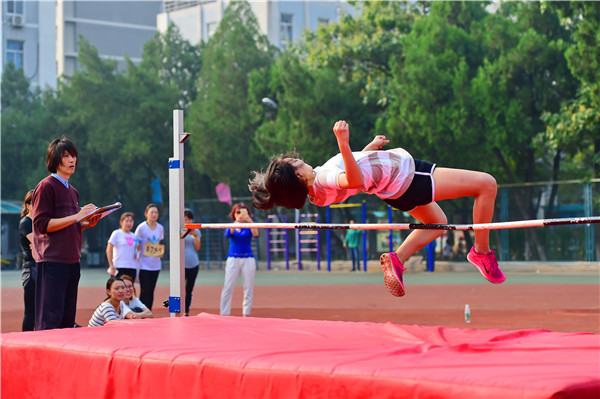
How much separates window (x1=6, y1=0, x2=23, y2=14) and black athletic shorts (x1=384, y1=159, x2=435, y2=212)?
50.8 meters

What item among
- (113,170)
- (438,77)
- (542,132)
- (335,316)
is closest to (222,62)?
(113,170)

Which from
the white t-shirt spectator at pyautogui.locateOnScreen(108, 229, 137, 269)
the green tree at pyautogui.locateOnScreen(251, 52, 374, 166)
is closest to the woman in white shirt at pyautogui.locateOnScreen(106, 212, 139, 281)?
the white t-shirt spectator at pyautogui.locateOnScreen(108, 229, 137, 269)

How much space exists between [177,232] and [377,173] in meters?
2.25

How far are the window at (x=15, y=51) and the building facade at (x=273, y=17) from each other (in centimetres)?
1014

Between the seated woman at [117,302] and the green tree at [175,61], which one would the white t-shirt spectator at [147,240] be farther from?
the green tree at [175,61]

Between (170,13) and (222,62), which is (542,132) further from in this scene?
(170,13)

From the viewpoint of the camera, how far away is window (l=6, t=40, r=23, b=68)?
50.3 metres

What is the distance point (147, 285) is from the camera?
10.2 meters

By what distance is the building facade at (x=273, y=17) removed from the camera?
4803 cm

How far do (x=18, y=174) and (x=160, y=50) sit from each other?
8.52 m

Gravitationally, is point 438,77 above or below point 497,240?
above

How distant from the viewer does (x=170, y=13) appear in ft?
174

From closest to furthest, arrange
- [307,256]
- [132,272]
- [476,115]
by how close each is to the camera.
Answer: [132,272] → [476,115] → [307,256]

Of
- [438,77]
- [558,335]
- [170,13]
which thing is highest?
[170,13]
